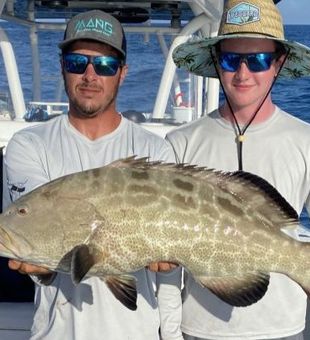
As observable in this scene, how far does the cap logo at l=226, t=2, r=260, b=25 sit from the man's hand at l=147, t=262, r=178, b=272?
1.16 meters

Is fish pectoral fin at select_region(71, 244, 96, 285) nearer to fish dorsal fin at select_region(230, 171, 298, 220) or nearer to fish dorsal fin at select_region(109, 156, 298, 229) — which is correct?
fish dorsal fin at select_region(109, 156, 298, 229)

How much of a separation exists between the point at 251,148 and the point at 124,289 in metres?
0.90

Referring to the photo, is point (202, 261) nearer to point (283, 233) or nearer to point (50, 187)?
point (283, 233)

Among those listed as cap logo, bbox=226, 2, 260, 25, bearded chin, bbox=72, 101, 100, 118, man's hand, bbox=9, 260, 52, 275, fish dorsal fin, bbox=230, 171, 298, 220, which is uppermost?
cap logo, bbox=226, 2, 260, 25

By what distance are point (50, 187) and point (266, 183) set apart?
883mm

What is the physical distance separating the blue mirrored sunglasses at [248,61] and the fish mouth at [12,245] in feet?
3.87

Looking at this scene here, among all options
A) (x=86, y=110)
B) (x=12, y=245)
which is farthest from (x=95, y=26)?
(x=12, y=245)

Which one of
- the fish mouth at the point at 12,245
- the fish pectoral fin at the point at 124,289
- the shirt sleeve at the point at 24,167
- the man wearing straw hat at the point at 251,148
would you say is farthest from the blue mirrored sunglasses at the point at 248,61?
the fish mouth at the point at 12,245

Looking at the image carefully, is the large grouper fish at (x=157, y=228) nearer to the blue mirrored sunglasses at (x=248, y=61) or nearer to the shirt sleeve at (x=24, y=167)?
the shirt sleeve at (x=24, y=167)

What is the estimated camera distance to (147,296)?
3.20 meters

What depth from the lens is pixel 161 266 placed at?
302 cm

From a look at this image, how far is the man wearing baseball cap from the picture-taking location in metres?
3.10

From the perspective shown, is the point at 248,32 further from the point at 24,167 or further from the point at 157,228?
the point at 24,167

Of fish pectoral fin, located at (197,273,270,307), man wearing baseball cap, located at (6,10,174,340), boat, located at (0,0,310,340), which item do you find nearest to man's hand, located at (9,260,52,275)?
man wearing baseball cap, located at (6,10,174,340)
